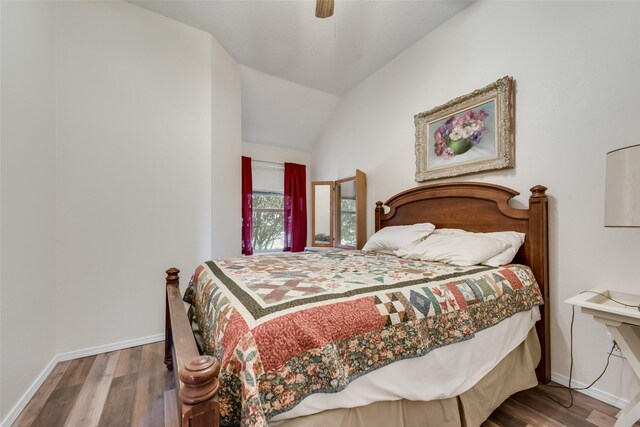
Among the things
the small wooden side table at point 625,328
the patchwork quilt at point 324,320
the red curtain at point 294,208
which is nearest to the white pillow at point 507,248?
the patchwork quilt at point 324,320

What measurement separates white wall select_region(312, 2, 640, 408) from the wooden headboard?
0.09 metres

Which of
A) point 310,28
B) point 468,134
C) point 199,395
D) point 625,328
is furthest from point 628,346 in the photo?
point 310,28

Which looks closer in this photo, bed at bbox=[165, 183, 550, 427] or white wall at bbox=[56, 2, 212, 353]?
bed at bbox=[165, 183, 550, 427]

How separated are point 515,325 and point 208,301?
164cm

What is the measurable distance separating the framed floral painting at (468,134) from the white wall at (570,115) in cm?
9

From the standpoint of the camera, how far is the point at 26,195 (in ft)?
5.20

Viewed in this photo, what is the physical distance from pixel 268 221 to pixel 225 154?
1.71 meters

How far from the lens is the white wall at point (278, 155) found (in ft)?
13.1

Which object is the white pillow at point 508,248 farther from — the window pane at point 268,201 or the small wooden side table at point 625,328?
the window pane at point 268,201

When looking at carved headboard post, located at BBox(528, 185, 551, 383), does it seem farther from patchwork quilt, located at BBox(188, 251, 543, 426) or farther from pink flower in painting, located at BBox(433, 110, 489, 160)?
pink flower in painting, located at BBox(433, 110, 489, 160)

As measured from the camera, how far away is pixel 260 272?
1.42 m

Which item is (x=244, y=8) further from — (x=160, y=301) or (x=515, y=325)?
(x=515, y=325)

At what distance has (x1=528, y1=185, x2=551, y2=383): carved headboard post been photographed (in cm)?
167

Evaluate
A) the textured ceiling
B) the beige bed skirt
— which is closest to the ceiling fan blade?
the textured ceiling
